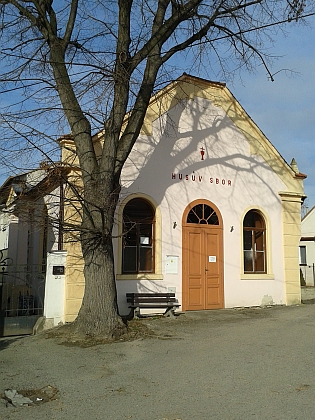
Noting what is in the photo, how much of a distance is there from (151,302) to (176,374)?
5.11 meters

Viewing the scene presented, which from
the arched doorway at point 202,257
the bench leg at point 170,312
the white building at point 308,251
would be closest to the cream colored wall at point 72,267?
the bench leg at point 170,312

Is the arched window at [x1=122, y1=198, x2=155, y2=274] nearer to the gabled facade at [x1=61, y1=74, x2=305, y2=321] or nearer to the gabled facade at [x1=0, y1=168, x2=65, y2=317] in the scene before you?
the gabled facade at [x1=61, y1=74, x2=305, y2=321]

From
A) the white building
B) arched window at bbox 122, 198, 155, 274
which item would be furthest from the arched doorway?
the white building

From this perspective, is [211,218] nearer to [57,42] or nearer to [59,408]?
[57,42]

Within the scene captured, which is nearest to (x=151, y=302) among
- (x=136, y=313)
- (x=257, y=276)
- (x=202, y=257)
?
(x=136, y=313)

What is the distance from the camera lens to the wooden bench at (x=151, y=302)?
39.6ft

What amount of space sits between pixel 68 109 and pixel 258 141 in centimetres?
761

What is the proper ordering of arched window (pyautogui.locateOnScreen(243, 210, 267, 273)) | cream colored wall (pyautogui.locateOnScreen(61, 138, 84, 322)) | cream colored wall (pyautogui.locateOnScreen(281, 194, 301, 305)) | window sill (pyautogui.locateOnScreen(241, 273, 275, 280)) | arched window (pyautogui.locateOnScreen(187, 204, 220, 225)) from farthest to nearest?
cream colored wall (pyautogui.locateOnScreen(281, 194, 301, 305)), arched window (pyautogui.locateOnScreen(243, 210, 267, 273)), window sill (pyautogui.locateOnScreen(241, 273, 275, 280)), arched window (pyautogui.locateOnScreen(187, 204, 220, 225)), cream colored wall (pyautogui.locateOnScreen(61, 138, 84, 322))

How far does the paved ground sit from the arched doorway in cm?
246

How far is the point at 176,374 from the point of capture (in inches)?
281

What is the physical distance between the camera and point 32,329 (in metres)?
11.1

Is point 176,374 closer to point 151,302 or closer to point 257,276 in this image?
point 151,302

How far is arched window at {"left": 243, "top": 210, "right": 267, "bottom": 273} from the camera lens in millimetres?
14929

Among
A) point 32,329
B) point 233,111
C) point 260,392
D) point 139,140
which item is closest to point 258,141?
point 233,111
